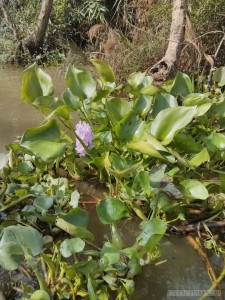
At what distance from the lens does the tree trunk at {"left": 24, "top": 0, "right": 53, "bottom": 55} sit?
4.11 metres

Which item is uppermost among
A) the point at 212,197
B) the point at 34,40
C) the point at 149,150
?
the point at 149,150

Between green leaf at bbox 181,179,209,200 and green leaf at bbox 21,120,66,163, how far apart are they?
442 mm

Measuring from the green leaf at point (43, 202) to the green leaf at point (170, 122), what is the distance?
1.44ft

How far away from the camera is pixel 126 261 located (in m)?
1.09

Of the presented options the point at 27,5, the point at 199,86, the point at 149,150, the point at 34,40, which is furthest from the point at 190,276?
the point at 27,5

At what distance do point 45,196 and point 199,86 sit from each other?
5.80ft

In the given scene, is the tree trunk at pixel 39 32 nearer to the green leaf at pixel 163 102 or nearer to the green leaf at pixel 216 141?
the green leaf at pixel 163 102

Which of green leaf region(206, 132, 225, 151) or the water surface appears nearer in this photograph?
green leaf region(206, 132, 225, 151)

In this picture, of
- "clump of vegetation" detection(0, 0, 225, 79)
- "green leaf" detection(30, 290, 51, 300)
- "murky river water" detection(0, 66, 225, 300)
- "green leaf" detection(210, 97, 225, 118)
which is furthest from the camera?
"clump of vegetation" detection(0, 0, 225, 79)

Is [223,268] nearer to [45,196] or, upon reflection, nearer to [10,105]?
[45,196]

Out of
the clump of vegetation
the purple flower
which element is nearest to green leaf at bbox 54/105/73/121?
the purple flower

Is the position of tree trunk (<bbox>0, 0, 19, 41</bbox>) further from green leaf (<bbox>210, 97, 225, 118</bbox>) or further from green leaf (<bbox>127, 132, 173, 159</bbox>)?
green leaf (<bbox>127, 132, 173, 159</bbox>)

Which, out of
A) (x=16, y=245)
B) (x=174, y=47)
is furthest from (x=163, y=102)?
(x=174, y=47)

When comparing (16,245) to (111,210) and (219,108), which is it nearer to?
(111,210)
